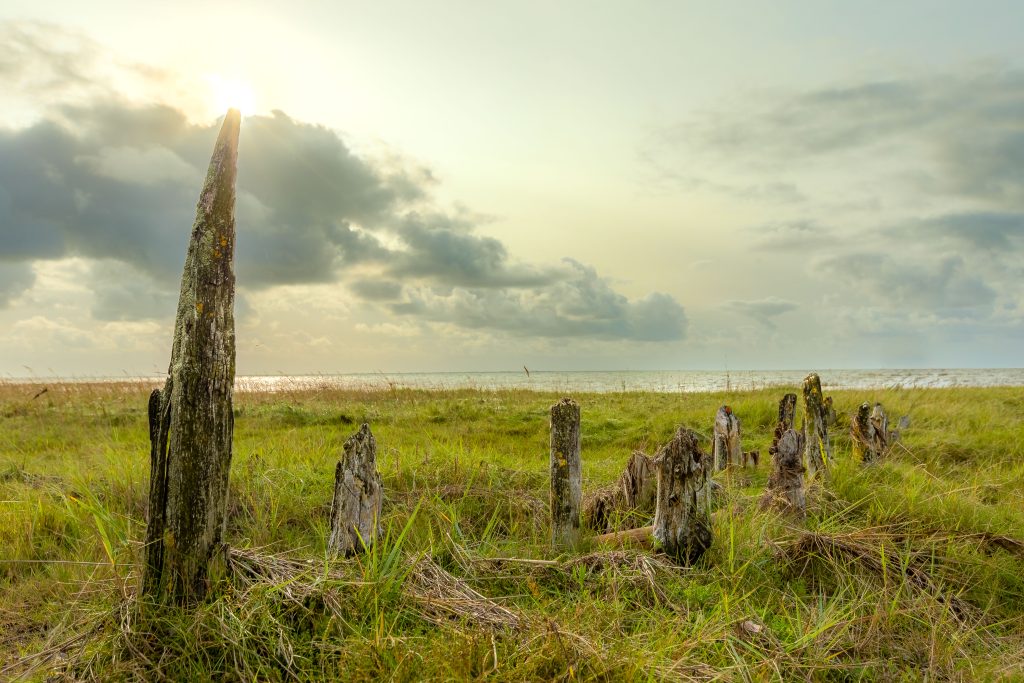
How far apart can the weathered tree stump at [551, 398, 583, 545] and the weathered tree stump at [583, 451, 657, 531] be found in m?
0.87

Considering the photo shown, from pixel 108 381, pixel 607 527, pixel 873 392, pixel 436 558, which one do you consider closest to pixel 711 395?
pixel 873 392

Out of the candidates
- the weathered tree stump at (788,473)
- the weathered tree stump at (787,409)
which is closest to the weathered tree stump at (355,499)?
the weathered tree stump at (788,473)

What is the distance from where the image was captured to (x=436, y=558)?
4.23m

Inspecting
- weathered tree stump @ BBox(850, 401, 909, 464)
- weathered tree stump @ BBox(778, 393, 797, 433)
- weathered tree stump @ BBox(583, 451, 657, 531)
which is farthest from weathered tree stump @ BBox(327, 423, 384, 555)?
weathered tree stump @ BBox(850, 401, 909, 464)

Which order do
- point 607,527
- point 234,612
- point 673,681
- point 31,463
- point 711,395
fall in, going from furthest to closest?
1. point 711,395
2. point 31,463
3. point 607,527
4. point 234,612
5. point 673,681

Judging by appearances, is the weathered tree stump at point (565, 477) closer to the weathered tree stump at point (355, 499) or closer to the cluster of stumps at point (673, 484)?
the cluster of stumps at point (673, 484)

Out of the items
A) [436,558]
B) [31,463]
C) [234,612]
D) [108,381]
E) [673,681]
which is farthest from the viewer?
[108,381]

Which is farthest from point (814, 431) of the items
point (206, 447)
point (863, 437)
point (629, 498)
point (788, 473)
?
point (206, 447)

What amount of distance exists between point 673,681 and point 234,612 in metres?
2.23

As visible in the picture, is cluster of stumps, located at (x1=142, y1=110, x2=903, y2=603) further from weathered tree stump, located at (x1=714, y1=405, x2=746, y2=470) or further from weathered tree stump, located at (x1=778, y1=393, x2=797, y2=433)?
weathered tree stump, located at (x1=714, y1=405, x2=746, y2=470)

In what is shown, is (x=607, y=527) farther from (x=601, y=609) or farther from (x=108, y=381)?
(x=108, y=381)

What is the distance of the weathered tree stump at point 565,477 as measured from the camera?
14.7 feet

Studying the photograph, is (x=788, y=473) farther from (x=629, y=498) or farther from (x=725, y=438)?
(x=725, y=438)

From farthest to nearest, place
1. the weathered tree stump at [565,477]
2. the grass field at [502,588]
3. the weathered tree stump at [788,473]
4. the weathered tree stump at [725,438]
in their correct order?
1. the weathered tree stump at [725,438]
2. the weathered tree stump at [788,473]
3. the weathered tree stump at [565,477]
4. the grass field at [502,588]
